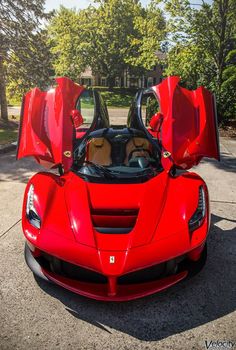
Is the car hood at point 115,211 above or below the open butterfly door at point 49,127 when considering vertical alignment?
below

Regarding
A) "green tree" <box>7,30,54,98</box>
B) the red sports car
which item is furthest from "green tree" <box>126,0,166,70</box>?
the red sports car

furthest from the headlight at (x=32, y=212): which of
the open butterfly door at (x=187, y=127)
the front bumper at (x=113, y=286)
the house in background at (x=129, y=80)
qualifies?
the house in background at (x=129, y=80)

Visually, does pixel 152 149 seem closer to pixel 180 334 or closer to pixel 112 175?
pixel 112 175

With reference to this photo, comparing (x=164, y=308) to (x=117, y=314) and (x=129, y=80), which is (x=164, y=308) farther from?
(x=129, y=80)

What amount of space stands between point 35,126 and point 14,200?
1.58 m

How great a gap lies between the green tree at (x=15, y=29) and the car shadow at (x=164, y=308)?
12249 mm

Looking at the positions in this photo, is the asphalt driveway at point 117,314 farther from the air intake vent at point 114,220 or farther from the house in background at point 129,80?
the house in background at point 129,80

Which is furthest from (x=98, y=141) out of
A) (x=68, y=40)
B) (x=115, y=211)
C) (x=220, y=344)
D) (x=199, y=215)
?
(x=68, y=40)

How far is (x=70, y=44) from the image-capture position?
110 feet

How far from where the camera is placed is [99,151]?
13.9 ft

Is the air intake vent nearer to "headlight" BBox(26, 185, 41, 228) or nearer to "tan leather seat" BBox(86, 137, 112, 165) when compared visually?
"headlight" BBox(26, 185, 41, 228)

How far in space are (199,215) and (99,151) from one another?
1.68 metres

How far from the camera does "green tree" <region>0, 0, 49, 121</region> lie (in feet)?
43.6

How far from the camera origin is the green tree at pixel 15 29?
43.6 feet
